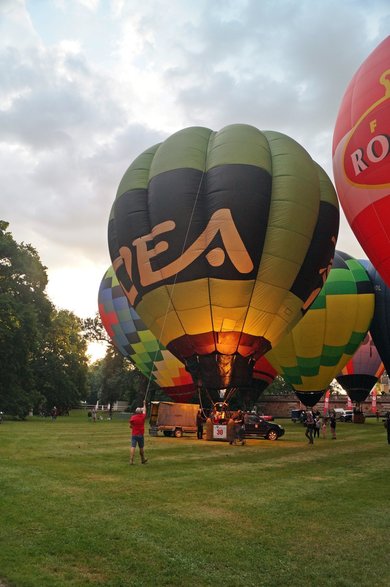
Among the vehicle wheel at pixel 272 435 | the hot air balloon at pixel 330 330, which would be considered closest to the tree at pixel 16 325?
the hot air balloon at pixel 330 330

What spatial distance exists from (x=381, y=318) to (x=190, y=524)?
25.8 metres

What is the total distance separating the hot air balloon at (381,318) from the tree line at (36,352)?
24.1 meters

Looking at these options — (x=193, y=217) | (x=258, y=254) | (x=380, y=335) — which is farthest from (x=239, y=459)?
(x=380, y=335)

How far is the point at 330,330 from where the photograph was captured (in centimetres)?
2997

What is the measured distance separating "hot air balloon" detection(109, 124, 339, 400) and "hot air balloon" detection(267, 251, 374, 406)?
9.56 m

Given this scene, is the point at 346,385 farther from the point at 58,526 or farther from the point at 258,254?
the point at 58,526

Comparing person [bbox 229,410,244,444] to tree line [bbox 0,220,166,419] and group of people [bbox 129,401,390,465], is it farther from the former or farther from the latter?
tree line [bbox 0,220,166,419]

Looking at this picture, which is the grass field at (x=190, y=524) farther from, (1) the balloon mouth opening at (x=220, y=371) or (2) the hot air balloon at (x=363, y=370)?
A: (2) the hot air balloon at (x=363, y=370)

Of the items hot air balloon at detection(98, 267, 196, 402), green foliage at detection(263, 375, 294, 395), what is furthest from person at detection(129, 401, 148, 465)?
green foliage at detection(263, 375, 294, 395)

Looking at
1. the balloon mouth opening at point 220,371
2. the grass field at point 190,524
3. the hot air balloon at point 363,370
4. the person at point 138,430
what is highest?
the hot air balloon at point 363,370

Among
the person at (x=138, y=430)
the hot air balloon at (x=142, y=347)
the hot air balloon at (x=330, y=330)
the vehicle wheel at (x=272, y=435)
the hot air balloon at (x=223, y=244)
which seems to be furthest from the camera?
the hot air balloon at (x=142, y=347)

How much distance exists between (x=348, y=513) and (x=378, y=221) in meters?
10.8

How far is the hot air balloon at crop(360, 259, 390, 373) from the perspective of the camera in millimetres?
30061

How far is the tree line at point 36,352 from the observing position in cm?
3884
